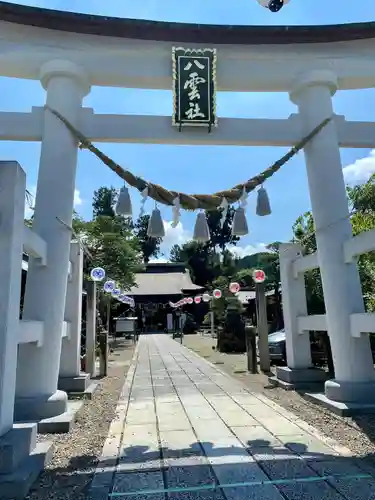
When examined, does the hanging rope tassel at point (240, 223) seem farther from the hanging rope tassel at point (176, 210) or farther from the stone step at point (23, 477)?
the stone step at point (23, 477)

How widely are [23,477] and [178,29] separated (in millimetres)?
5765

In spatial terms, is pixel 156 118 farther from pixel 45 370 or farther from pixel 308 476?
pixel 308 476

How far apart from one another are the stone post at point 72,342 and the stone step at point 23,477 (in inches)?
138

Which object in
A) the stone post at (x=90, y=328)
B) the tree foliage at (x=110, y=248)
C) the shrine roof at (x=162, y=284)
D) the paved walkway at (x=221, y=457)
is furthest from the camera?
the shrine roof at (x=162, y=284)

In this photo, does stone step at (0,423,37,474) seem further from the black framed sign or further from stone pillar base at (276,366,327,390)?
stone pillar base at (276,366,327,390)

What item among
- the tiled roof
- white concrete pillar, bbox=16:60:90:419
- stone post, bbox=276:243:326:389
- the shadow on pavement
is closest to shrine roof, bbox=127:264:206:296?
the tiled roof

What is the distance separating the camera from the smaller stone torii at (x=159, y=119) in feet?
18.4

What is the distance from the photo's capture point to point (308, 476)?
352 centimetres

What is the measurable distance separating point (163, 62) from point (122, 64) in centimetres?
61

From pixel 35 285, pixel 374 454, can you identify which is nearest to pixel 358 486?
pixel 374 454

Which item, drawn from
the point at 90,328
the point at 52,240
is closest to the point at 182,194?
the point at 52,240

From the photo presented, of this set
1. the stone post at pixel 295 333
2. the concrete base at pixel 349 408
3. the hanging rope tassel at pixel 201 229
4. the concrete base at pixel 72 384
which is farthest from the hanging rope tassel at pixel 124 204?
the concrete base at pixel 349 408

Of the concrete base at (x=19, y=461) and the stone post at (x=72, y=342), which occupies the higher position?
the stone post at (x=72, y=342)

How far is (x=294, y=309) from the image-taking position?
7.79 meters
